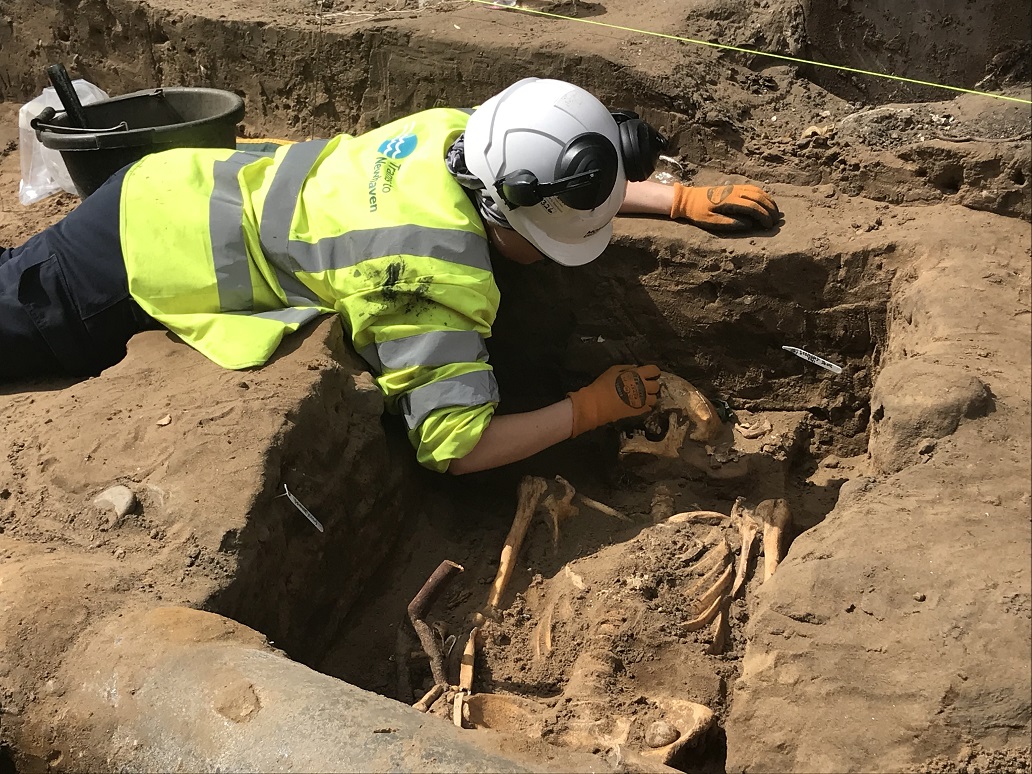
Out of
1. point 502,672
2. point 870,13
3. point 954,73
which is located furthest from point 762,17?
point 502,672

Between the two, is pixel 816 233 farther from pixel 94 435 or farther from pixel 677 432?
pixel 94 435

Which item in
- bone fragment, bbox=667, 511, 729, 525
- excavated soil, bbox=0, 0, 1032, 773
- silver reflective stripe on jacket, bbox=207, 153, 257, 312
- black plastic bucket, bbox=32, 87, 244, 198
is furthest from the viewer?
black plastic bucket, bbox=32, 87, 244, 198

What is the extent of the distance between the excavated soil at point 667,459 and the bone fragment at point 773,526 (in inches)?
3.2

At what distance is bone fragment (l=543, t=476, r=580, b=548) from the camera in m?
3.27

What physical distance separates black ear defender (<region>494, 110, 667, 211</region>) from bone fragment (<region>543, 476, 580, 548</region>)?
0.97 meters

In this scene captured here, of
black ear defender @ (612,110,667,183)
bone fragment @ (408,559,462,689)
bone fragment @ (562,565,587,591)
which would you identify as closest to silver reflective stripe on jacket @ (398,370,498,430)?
bone fragment @ (408,559,462,689)

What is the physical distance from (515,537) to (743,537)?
28.9 inches

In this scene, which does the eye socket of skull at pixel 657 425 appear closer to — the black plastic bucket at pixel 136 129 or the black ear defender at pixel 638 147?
the black ear defender at pixel 638 147

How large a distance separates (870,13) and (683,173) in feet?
4.06

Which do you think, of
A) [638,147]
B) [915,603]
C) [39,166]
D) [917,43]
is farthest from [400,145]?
[39,166]

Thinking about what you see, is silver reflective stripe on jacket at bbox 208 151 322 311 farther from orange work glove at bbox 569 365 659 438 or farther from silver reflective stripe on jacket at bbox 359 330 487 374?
orange work glove at bbox 569 365 659 438

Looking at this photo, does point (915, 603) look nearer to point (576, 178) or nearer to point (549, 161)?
point (576, 178)

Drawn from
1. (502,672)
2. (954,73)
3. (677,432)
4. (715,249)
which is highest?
(954,73)

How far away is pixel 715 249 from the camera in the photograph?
11.7 feet
